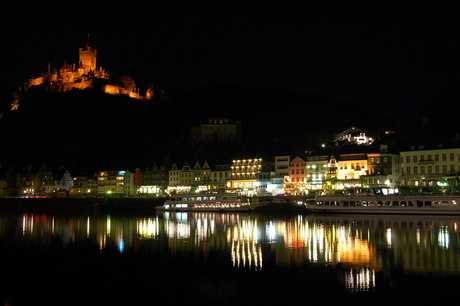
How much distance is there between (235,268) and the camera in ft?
65.8

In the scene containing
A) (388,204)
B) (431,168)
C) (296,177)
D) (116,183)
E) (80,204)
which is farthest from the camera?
(116,183)

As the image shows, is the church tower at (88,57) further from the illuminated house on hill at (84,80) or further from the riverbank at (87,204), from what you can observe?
the riverbank at (87,204)

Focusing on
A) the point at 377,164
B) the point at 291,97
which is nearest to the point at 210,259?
the point at 377,164

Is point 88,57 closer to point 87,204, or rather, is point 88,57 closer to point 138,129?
point 138,129

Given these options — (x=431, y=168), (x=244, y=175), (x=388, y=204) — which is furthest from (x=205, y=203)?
(x=431, y=168)

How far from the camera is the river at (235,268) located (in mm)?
15828

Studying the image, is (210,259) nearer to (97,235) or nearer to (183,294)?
(183,294)

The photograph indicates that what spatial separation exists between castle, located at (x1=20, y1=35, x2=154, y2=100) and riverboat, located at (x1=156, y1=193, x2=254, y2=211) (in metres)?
64.0

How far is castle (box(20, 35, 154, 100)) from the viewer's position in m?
122

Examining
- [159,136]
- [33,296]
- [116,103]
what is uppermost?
[116,103]

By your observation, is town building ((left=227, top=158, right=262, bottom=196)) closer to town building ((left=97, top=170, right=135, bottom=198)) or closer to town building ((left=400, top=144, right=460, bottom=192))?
town building ((left=97, top=170, right=135, bottom=198))

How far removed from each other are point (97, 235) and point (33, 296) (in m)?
17.6

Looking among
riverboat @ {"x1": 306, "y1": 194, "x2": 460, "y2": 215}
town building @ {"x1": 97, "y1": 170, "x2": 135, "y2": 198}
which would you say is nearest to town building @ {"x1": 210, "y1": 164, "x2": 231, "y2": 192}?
town building @ {"x1": 97, "y1": 170, "x2": 135, "y2": 198}

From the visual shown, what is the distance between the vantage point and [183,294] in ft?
53.2
